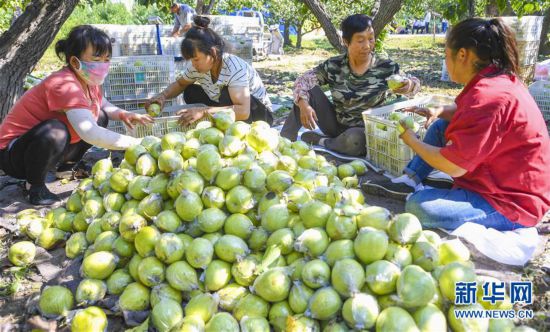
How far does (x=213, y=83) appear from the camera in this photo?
172 inches

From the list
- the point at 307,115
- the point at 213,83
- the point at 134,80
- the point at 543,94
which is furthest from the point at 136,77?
the point at 543,94

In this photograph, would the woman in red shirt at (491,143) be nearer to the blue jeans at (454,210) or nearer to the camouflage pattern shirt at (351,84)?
the blue jeans at (454,210)

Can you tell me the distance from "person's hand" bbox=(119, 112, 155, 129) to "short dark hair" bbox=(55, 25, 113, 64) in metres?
0.53

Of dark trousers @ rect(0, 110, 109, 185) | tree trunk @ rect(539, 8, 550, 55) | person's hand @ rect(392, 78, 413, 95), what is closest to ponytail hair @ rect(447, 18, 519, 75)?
person's hand @ rect(392, 78, 413, 95)

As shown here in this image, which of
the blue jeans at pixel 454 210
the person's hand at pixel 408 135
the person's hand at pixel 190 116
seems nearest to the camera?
the blue jeans at pixel 454 210

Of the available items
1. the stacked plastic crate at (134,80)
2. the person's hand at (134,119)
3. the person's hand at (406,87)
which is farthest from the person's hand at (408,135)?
the stacked plastic crate at (134,80)

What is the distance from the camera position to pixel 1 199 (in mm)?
3777

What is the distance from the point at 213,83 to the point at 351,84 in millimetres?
1305

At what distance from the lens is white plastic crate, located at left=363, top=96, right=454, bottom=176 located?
151 inches

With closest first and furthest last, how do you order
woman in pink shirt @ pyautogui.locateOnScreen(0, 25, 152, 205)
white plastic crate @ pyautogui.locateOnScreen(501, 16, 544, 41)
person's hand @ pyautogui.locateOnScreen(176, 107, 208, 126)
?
woman in pink shirt @ pyautogui.locateOnScreen(0, 25, 152, 205)
person's hand @ pyautogui.locateOnScreen(176, 107, 208, 126)
white plastic crate @ pyautogui.locateOnScreen(501, 16, 544, 41)

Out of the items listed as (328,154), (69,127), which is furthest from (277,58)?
(69,127)

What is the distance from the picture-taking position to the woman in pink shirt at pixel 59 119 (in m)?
3.42

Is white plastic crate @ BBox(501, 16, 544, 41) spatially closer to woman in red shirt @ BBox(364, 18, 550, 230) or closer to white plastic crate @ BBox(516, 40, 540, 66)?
white plastic crate @ BBox(516, 40, 540, 66)

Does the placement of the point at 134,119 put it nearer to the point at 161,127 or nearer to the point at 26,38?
the point at 161,127
